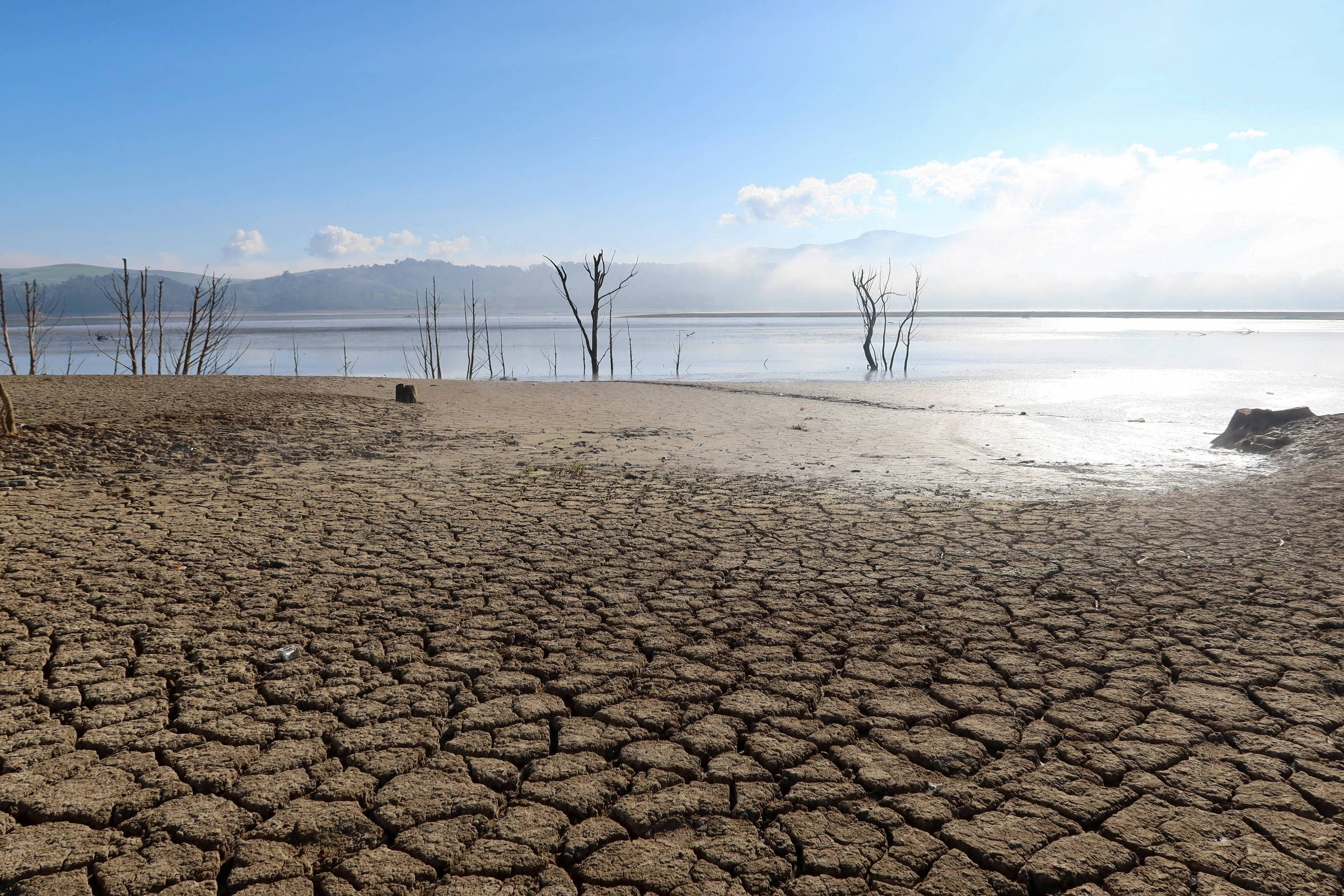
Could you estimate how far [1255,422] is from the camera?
9047 mm

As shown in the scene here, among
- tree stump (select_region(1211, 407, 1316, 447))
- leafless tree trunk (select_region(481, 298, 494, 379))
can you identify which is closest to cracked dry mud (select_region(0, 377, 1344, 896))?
tree stump (select_region(1211, 407, 1316, 447))

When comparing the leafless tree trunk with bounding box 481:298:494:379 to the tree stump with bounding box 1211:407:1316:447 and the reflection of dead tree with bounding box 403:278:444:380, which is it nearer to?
the reflection of dead tree with bounding box 403:278:444:380

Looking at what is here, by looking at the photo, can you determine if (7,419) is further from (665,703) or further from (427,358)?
(427,358)

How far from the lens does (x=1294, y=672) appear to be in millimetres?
3045

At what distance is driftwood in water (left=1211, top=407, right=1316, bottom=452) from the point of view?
8.79 m

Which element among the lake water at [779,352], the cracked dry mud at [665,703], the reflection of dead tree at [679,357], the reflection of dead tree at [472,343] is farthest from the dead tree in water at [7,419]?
the reflection of dead tree at [679,357]

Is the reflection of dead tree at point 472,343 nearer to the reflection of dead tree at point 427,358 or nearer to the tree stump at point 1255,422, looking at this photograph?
the reflection of dead tree at point 427,358

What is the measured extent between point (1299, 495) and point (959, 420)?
5.63 m

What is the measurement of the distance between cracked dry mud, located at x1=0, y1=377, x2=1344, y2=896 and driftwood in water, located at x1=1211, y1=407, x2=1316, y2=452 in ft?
13.1

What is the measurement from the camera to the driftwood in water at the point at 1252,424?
879cm

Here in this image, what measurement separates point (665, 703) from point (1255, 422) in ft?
30.3

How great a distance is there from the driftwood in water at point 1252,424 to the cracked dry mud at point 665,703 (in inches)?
157

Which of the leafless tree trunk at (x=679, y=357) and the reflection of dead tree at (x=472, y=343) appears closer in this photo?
the reflection of dead tree at (x=472, y=343)

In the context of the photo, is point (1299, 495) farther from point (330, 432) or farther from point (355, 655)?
point (330, 432)
